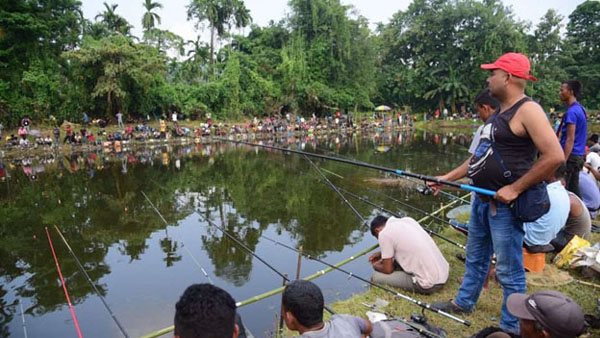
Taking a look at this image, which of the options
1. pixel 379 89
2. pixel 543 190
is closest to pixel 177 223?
pixel 543 190

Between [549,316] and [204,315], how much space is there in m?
1.55

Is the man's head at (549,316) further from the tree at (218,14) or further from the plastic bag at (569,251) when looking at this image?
the tree at (218,14)

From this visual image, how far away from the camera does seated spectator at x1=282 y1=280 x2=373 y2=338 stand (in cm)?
206

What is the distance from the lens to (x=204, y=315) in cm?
163

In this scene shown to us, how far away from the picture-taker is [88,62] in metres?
25.5

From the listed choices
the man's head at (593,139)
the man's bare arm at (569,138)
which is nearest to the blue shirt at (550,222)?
the man's bare arm at (569,138)

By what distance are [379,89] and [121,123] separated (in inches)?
1208

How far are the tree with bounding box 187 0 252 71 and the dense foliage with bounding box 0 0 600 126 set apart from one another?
0.09 meters

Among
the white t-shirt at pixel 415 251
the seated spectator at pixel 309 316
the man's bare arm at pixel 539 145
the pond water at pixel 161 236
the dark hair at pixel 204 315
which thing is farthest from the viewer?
the pond water at pixel 161 236

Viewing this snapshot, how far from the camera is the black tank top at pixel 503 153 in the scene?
94.4 inches

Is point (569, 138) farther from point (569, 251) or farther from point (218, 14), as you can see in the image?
point (218, 14)

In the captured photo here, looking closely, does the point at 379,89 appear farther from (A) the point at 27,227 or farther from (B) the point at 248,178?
(A) the point at 27,227

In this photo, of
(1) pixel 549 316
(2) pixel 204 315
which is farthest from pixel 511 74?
(2) pixel 204 315

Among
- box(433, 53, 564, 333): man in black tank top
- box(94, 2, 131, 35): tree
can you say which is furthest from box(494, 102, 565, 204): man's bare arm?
box(94, 2, 131, 35): tree
